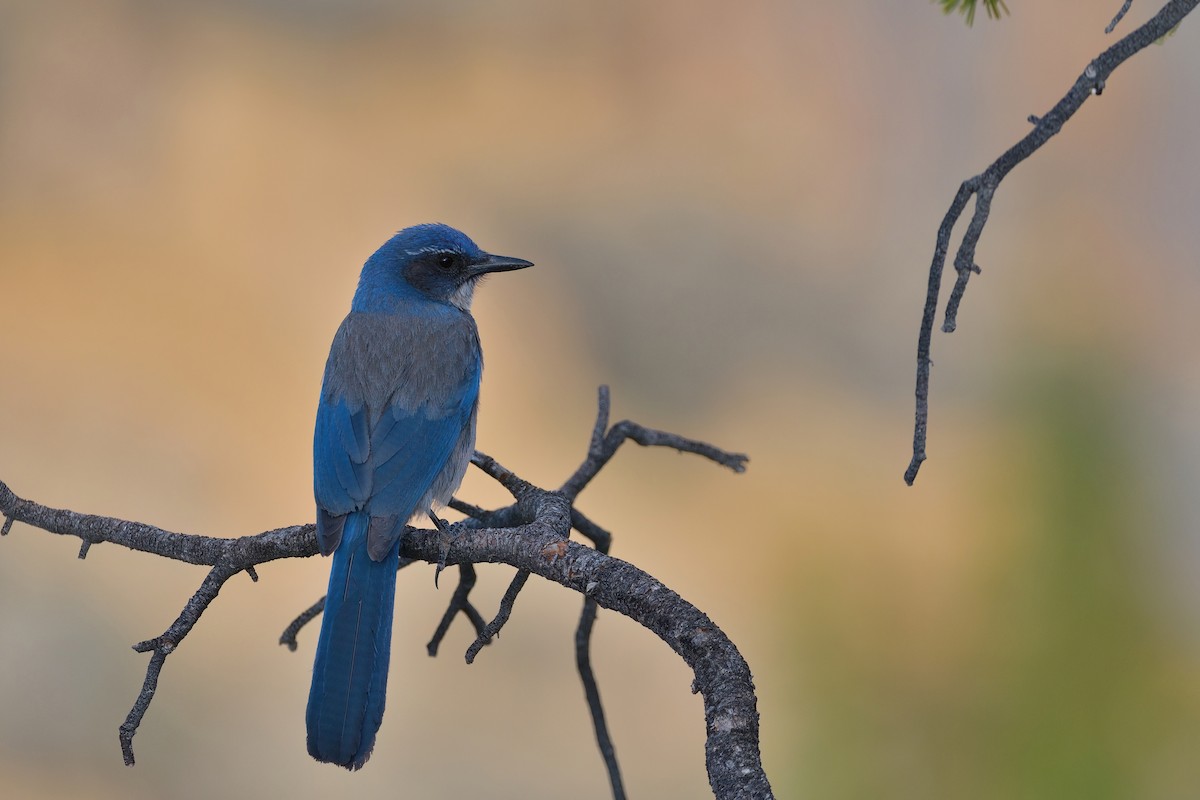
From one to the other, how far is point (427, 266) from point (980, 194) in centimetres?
189

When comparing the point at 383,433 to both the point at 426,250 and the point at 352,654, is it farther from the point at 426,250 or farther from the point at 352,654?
the point at 426,250

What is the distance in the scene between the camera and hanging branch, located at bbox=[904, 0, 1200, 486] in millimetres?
1549

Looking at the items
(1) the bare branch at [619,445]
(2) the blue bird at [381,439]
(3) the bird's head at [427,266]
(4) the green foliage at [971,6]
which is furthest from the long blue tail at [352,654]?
(4) the green foliage at [971,6]

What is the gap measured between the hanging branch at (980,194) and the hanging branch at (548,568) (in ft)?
Result: 1.24

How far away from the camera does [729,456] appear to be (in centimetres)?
264

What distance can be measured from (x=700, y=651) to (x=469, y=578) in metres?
1.12

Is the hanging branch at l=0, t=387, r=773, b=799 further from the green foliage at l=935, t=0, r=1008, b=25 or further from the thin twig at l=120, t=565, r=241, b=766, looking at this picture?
the green foliage at l=935, t=0, r=1008, b=25

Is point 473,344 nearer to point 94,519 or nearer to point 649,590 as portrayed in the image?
point 94,519

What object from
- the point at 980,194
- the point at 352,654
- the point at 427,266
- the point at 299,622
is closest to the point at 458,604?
the point at 299,622

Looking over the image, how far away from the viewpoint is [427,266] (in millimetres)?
3215

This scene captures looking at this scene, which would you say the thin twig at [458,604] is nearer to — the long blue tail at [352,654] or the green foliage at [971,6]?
the long blue tail at [352,654]

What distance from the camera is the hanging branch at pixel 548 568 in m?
1.51

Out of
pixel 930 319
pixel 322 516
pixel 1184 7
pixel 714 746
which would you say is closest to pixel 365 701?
pixel 322 516

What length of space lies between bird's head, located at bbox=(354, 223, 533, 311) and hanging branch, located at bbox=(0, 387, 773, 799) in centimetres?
59
